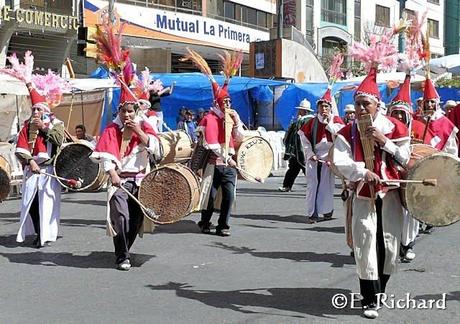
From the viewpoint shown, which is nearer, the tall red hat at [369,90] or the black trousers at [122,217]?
the tall red hat at [369,90]

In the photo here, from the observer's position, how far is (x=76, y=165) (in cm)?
919

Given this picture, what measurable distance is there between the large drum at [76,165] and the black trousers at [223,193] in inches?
59.3

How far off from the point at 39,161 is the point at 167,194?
2224mm

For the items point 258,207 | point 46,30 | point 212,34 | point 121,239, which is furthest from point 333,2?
point 121,239

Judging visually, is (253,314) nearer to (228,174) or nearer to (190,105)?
Answer: (228,174)

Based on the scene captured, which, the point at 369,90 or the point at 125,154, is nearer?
the point at 369,90

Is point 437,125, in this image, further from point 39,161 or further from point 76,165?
point 39,161

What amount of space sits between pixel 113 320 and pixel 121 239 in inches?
74.2

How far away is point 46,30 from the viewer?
2470 cm

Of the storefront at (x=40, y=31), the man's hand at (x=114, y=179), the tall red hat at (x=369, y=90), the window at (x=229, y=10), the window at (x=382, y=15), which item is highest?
the window at (x=382, y=15)

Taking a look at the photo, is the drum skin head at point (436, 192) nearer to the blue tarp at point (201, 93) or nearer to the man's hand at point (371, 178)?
the man's hand at point (371, 178)

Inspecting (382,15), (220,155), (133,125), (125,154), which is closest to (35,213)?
(125,154)

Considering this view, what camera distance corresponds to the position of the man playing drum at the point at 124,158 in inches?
283

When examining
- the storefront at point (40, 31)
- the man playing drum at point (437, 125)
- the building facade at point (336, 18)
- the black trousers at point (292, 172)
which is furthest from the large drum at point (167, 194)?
the building facade at point (336, 18)
